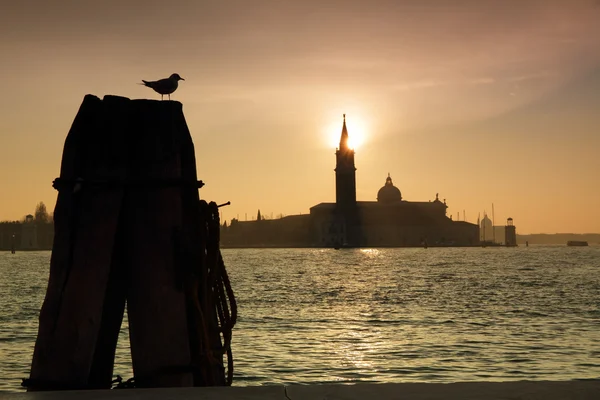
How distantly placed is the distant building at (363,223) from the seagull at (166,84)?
155 metres

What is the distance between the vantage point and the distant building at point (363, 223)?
6506 inches

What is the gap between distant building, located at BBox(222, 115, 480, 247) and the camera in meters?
165

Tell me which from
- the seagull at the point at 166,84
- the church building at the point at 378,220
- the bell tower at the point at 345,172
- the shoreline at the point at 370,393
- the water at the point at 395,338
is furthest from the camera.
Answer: the church building at the point at 378,220

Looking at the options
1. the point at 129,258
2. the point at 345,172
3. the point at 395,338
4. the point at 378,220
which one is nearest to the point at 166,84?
the point at 129,258

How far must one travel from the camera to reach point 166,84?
6801 mm

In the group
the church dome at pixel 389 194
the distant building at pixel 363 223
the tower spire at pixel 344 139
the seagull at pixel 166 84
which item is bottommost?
the seagull at pixel 166 84

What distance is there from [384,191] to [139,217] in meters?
188

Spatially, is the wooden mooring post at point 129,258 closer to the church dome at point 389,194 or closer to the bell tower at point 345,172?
the bell tower at point 345,172

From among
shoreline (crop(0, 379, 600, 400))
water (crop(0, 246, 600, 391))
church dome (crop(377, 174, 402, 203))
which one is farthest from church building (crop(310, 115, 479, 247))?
Result: shoreline (crop(0, 379, 600, 400))

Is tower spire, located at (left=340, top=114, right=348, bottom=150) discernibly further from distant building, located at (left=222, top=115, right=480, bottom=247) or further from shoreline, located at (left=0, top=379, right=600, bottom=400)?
shoreline, located at (left=0, top=379, right=600, bottom=400)

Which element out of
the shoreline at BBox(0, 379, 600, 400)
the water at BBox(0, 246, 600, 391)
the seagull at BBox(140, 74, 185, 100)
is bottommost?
the water at BBox(0, 246, 600, 391)

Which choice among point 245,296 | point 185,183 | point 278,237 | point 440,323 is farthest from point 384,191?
point 185,183

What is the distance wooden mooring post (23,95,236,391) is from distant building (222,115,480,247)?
157 metres

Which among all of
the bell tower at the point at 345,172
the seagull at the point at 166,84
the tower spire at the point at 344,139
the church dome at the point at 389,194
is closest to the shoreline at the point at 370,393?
the seagull at the point at 166,84
